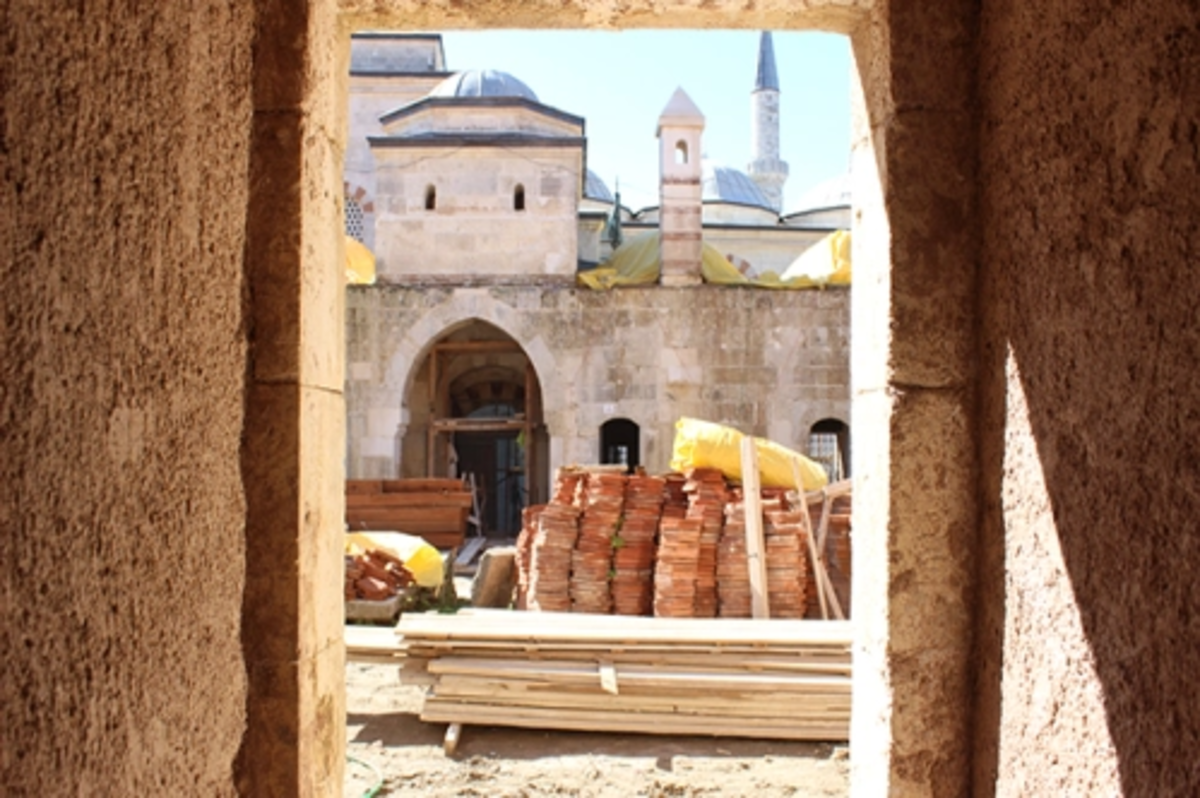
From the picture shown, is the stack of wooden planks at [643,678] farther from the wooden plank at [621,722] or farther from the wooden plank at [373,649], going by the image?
the wooden plank at [373,649]

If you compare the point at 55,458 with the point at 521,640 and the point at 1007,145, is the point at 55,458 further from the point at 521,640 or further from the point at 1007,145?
the point at 521,640

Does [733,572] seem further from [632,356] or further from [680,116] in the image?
[680,116]

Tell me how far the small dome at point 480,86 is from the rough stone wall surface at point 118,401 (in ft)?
49.8

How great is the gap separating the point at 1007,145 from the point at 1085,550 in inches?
43.2

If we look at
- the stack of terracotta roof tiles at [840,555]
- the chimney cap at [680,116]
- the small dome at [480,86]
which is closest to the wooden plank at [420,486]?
the chimney cap at [680,116]

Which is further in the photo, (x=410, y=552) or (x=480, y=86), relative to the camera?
(x=480, y=86)

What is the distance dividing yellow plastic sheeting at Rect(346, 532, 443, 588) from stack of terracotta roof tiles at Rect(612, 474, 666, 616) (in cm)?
308

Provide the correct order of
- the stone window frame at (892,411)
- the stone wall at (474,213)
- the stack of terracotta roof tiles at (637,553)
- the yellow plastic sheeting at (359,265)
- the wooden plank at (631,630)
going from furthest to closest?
1. the yellow plastic sheeting at (359,265)
2. the stone wall at (474,213)
3. the stack of terracotta roof tiles at (637,553)
4. the wooden plank at (631,630)
5. the stone window frame at (892,411)

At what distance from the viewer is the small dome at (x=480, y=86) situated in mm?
16844

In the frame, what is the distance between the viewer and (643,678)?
19.1ft

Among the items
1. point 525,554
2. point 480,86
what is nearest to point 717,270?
point 480,86

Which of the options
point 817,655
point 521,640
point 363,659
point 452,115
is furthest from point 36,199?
point 452,115

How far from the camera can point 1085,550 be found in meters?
1.93

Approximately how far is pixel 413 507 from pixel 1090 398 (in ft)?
40.2
